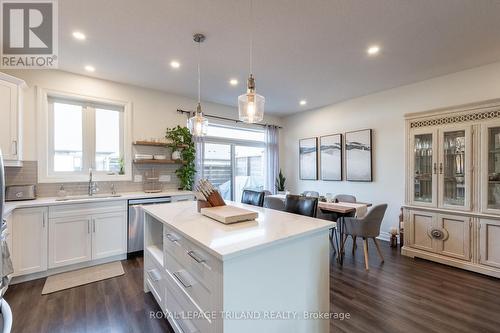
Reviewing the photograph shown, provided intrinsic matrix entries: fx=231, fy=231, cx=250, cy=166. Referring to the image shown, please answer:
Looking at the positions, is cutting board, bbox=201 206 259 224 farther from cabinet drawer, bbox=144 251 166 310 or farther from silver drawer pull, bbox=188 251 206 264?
cabinet drawer, bbox=144 251 166 310

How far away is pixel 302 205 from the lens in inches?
95.9

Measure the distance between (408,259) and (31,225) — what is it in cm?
491

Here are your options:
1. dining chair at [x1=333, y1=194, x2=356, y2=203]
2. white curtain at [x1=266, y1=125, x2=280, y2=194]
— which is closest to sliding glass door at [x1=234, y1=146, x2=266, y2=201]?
white curtain at [x1=266, y1=125, x2=280, y2=194]

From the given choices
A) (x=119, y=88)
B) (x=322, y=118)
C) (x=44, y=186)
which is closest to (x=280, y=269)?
(x=44, y=186)

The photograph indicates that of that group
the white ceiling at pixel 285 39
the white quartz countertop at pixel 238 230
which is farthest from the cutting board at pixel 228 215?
the white ceiling at pixel 285 39

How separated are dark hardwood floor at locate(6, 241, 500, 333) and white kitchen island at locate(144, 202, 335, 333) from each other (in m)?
0.52

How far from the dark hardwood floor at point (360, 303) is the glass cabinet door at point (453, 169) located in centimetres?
93

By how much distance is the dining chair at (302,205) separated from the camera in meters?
2.33

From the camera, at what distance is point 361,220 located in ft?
10.1

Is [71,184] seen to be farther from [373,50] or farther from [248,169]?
[373,50]

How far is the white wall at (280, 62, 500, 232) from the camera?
3.25 m

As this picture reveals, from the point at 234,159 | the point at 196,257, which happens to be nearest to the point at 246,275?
the point at 196,257

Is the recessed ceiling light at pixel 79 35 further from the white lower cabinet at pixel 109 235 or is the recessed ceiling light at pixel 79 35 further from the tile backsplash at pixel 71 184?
the white lower cabinet at pixel 109 235

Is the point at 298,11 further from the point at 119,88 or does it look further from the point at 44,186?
the point at 44,186
